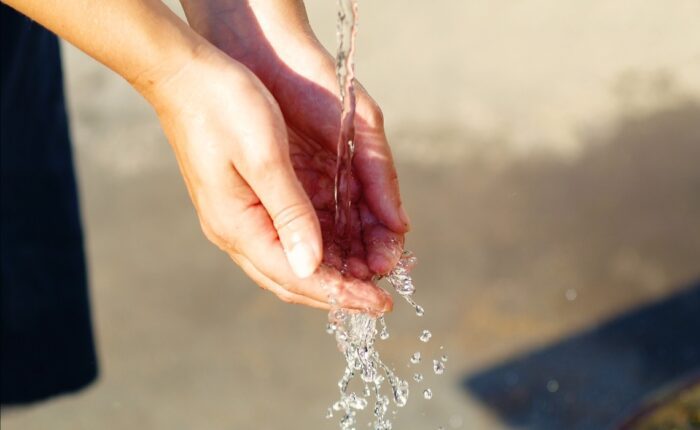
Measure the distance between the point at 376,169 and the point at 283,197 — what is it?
20cm

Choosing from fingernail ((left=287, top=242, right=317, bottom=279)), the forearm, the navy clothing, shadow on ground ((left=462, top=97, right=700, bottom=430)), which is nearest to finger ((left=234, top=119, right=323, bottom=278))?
fingernail ((left=287, top=242, right=317, bottom=279))

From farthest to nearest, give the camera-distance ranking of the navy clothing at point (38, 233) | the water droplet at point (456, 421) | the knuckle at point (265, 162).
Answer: the water droplet at point (456, 421), the navy clothing at point (38, 233), the knuckle at point (265, 162)

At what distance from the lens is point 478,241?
6.91 feet

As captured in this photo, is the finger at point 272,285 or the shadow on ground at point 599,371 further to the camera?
the shadow on ground at point 599,371

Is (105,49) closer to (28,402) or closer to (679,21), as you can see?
(28,402)

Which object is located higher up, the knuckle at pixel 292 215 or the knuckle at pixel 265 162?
the knuckle at pixel 265 162

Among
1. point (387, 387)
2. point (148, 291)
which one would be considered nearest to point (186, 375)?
point (148, 291)

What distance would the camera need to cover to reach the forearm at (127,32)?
3.21 ft

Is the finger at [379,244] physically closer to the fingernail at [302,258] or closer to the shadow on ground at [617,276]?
the fingernail at [302,258]

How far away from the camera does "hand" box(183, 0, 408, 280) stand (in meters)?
1.14

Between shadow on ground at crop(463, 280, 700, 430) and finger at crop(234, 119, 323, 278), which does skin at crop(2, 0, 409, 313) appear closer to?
finger at crop(234, 119, 323, 278)

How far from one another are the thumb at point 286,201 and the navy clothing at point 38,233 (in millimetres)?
598

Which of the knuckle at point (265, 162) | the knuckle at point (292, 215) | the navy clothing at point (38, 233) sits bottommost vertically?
the navy clothing at point (38, 233)

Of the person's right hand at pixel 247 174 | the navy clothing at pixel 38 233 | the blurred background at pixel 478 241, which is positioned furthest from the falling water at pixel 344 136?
the blurred background at pixel 478 241
